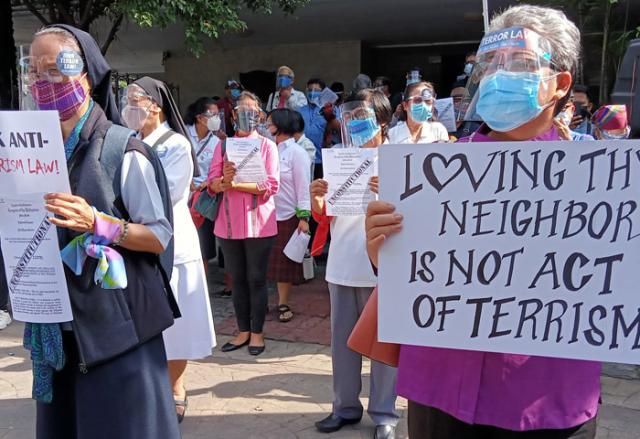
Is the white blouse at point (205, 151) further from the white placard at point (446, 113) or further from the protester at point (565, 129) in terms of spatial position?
the protester at point (565, 129)

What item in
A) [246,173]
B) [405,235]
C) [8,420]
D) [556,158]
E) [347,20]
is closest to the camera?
[556,158]

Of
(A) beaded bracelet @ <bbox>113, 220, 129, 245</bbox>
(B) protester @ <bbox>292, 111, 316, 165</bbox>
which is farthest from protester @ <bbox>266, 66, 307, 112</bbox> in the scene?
(A) beaded bracelet @ <bbox>113, 220, 129, 245</bbox>

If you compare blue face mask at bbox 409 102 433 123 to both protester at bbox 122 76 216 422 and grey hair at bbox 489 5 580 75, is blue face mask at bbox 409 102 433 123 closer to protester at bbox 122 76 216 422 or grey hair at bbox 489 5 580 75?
protester at bbox 122 76 216 422

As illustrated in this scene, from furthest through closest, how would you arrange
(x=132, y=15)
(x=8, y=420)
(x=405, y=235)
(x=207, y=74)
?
(x=207, y=74) < (x=132, y=15) < (x=8, y=420) < (x=405, y=235)

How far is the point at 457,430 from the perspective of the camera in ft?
5.52

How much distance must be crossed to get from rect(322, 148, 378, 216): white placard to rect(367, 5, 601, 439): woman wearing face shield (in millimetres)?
1331

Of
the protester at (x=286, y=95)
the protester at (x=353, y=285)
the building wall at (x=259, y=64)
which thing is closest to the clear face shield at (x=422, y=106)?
the protester at (x=353, y=285)

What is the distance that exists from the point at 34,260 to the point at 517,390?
161cm

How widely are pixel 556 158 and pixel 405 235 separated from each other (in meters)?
0.43

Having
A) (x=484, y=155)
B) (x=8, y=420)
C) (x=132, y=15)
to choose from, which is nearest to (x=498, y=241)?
(x=484, y=155)

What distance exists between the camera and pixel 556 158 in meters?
1.45

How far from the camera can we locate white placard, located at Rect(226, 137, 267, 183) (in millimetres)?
4425

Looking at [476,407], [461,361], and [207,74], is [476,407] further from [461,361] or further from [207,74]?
[207,74]

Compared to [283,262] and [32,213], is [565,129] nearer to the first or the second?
[32,213]
